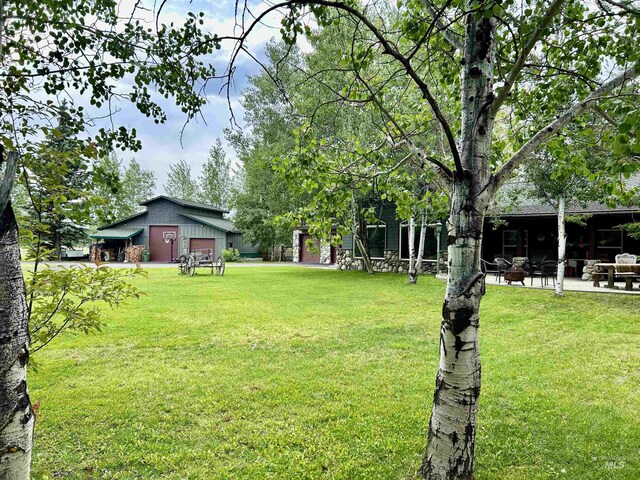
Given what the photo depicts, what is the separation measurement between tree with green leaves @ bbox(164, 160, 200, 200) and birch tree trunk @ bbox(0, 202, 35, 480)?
138 feet

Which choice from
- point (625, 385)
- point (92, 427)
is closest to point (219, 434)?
point (92, 427)

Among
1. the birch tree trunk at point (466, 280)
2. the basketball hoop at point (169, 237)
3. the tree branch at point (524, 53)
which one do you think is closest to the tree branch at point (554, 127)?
the birch tree trunk at point (466, 280)

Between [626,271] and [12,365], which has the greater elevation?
[12,365]

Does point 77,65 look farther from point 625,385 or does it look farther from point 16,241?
point 625,385

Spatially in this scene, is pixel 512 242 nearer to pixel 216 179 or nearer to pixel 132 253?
pixel 132 253

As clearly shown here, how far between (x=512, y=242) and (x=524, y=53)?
15.9 metres

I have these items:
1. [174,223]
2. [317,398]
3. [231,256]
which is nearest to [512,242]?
[317,398]

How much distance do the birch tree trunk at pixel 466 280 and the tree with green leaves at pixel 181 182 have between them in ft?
137

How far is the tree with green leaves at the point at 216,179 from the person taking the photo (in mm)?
38469

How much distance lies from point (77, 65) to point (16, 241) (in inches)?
67.9

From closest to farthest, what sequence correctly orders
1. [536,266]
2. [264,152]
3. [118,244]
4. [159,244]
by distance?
[536,266] → [264,152] → [118,244] → [159,244]

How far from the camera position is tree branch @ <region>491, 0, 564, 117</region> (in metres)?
1.70

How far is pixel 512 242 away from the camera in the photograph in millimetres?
15914

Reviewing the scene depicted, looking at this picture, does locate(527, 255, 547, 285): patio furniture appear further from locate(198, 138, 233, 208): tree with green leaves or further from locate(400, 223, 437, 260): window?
locate(198, 138, 233, 208): tree with green leaves
